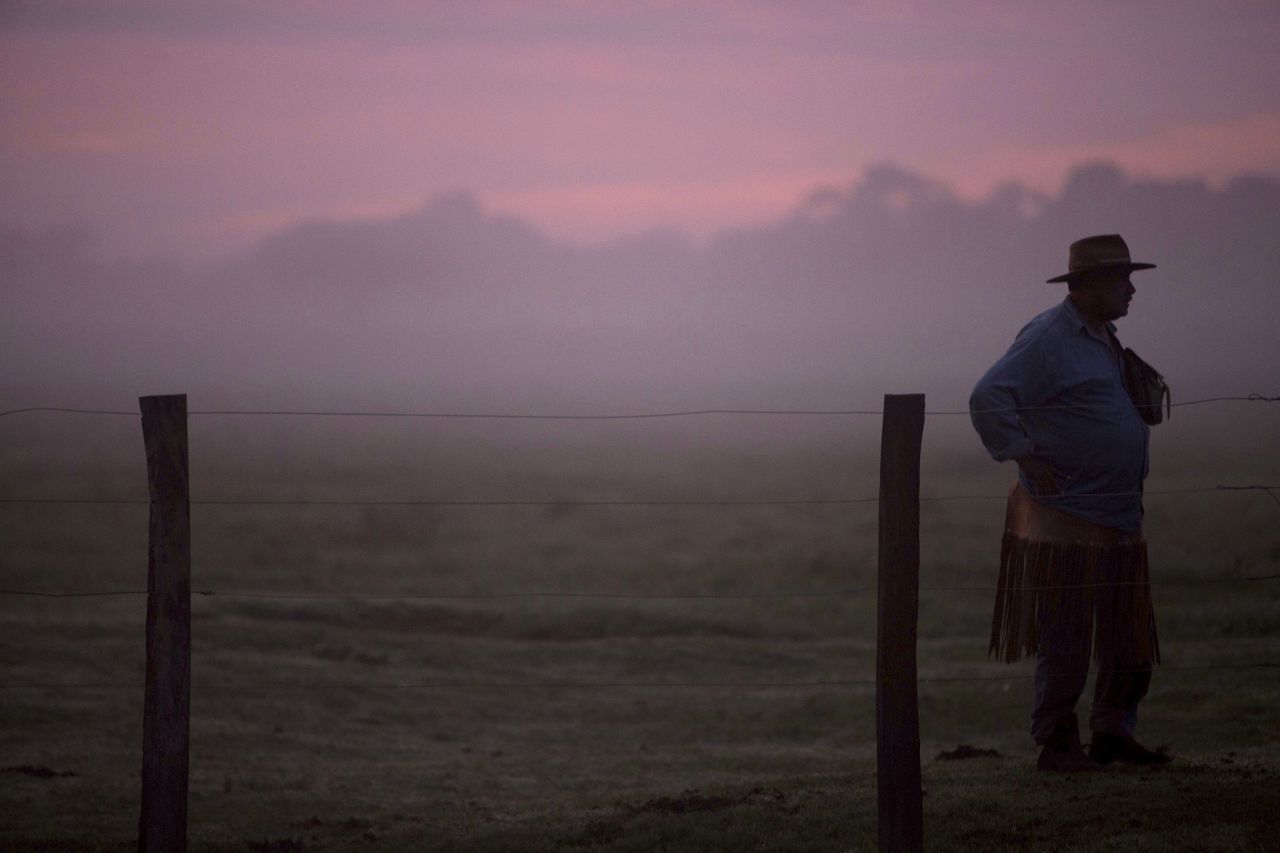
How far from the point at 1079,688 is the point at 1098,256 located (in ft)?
7.48

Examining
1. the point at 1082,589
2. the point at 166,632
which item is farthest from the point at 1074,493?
the point at 166,632

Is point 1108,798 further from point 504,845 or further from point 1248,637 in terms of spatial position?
point 1248,637

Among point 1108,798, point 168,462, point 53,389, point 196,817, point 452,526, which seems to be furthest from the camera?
point 53,389

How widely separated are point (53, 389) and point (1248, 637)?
189 metres

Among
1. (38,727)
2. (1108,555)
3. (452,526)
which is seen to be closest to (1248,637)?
(1108,555)

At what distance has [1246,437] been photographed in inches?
3371

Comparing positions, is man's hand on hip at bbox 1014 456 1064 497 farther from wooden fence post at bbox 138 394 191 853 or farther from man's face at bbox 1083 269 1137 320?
wooden fence post at bbox 138 394 191 853

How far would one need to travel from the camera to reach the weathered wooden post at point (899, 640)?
18.3 feet

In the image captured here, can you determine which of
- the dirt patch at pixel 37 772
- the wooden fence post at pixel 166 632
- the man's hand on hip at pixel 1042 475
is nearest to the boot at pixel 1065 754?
the man's hand on hip at pixel 1042 475

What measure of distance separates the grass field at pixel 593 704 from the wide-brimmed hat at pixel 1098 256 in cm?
235

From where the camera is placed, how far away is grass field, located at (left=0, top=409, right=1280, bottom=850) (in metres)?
6.55

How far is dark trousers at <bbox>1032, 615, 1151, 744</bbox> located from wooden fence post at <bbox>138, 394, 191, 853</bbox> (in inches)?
168

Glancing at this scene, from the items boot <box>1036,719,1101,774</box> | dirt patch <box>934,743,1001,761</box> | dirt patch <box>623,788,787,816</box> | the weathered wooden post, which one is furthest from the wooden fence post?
dirt patch <box>934,743,1001,761</box>

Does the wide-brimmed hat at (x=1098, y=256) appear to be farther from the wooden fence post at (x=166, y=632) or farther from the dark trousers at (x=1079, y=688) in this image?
the wooden fence post at (x=166, y=632)
